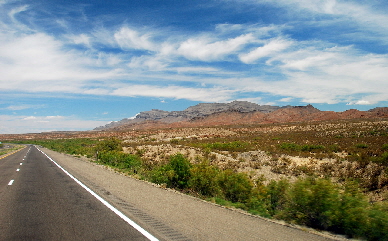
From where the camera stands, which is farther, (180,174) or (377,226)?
(180,174)

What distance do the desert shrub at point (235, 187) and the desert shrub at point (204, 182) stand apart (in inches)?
13.8

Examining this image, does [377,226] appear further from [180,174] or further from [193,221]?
[180,174]

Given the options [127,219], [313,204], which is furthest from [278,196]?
[127,219]

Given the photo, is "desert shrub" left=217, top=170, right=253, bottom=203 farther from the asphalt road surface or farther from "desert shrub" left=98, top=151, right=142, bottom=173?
"desert shrub" left=98, top=151, right=142, bottom=173

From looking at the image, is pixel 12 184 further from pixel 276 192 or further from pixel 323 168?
pixel 323 168

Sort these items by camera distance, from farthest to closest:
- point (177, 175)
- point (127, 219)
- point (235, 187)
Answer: point (177, 175)
point (235, 187)
point (127, 219)

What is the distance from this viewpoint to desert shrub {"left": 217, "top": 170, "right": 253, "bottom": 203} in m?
10.5

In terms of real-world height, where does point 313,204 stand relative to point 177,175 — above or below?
above

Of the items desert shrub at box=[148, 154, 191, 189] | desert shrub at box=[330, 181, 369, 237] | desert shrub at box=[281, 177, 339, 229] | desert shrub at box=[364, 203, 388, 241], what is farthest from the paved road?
desert shrub at box=[364, 203, 388, 241]

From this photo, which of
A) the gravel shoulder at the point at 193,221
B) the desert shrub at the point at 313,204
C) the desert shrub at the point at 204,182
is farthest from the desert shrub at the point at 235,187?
the desert shrub at the point at 313,204

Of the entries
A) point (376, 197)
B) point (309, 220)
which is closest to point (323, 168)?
point (376, 197)

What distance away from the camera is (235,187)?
35.0 ft

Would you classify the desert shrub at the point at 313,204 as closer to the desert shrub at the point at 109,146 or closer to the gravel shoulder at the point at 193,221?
Result: the gravel shoulder at the point at 193,221

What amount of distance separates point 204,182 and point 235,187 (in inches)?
67.5
